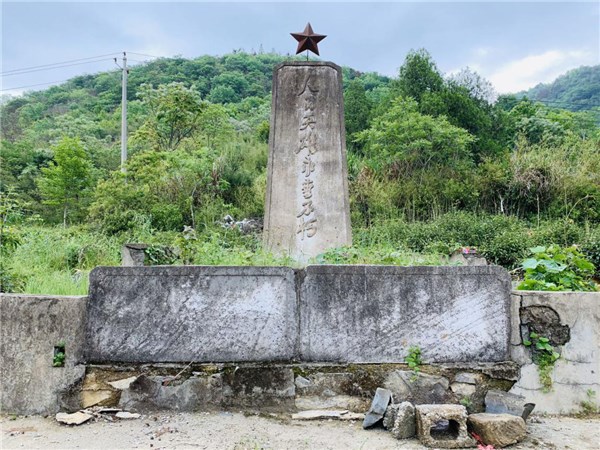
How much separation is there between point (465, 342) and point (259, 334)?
117 centimetres

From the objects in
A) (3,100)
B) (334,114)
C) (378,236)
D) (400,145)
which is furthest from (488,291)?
(3,100)

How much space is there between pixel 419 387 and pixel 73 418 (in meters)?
1.86

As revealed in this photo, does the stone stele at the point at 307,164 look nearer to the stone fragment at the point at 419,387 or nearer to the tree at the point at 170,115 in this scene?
the stone fragment at the point at 419,387

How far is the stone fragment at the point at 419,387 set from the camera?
2.49 m

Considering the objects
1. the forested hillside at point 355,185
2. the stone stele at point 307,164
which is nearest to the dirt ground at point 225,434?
the forested hillside at point 355,185

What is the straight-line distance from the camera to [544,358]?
8.36 ft

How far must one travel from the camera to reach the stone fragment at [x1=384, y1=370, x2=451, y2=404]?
2490 millimetres

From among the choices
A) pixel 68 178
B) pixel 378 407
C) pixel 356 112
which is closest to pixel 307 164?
pixel 378 407

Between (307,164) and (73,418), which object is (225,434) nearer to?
(73,418)

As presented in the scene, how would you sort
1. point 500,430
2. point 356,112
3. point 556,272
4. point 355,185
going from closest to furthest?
point 500,430 → point 556,272 → point 355,185 → point 356,112

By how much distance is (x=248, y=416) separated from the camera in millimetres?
2408

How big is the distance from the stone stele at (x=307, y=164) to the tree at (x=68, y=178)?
966 centimetres

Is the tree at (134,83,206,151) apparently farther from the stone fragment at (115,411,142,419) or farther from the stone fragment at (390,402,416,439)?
the stone fragment at (390,402,416,439)

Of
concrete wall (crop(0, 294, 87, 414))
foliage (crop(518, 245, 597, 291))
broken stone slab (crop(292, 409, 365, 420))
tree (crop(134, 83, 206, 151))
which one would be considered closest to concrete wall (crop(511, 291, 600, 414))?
foliage (crop(518, 245, 597, 291))
